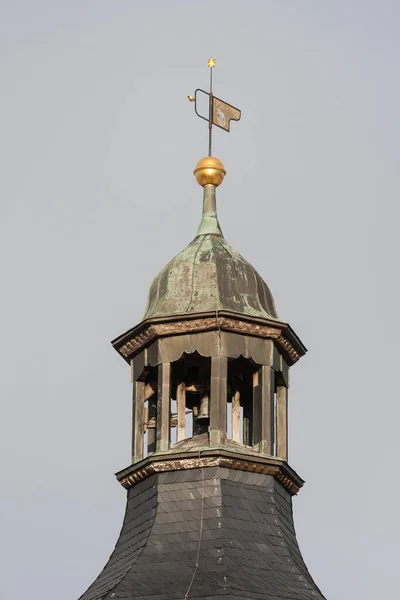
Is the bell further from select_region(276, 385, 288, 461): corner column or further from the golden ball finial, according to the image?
the golden ball finial

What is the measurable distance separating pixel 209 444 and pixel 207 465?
0.59 m

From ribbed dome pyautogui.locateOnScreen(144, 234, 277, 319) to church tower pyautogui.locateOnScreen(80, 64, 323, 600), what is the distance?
0.03 meters

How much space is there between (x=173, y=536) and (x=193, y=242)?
24.9 ft

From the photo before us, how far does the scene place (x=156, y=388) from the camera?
62.6 meters

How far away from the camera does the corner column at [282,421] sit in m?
62.0

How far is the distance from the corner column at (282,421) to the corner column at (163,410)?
247 centimetres

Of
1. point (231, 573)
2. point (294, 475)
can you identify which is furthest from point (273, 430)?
point (231, 573)

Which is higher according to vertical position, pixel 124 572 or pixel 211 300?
pixel 211 300

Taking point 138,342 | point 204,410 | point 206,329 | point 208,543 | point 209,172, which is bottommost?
point 208,543

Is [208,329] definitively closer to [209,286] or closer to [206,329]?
[206,329]

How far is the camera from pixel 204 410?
62406mm

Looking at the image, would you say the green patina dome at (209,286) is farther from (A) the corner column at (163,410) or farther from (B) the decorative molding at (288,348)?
(A) the corner column at (163,410)

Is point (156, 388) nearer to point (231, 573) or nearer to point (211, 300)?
point (211, 300)

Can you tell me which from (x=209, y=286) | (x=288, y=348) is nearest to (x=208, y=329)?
(x=209, y=286)
